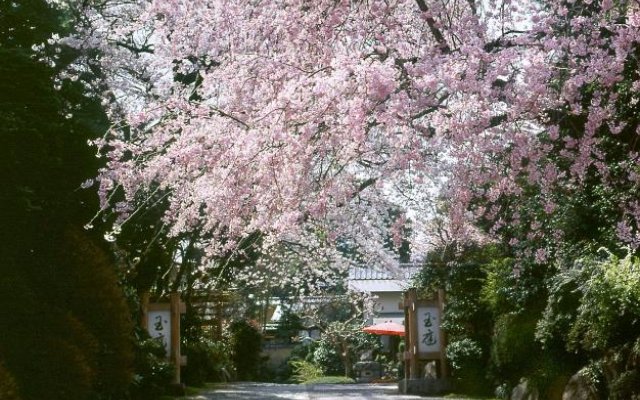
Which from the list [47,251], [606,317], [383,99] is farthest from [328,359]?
[383,99]

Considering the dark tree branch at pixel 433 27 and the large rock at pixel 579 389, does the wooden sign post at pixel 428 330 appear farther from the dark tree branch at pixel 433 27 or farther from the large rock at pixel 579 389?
the dark tree branch at pixel 433 27

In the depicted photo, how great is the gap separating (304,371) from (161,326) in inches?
475

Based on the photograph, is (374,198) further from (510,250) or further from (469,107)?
(469,107)

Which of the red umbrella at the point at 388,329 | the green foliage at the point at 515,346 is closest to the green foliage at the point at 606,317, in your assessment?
the green foliage at the point at 515,346

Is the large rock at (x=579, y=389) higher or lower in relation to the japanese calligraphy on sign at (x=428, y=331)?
lower

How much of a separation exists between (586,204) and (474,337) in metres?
4.34

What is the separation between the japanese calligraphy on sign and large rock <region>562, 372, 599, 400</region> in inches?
186

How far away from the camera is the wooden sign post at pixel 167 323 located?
A: 14625 mm

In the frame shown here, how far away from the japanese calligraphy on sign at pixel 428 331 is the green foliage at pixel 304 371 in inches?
449

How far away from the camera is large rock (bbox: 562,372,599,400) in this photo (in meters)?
9.02

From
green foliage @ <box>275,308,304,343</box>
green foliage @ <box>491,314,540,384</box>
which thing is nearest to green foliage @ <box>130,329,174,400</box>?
green foliage @ <box>491,314,540,384</box>

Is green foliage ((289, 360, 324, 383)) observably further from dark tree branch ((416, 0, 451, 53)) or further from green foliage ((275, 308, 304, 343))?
dark tree branch ((416, 0, 451, 53))

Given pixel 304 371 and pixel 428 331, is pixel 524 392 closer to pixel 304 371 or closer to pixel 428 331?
pixel 428 331

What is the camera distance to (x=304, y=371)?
85.9ft
